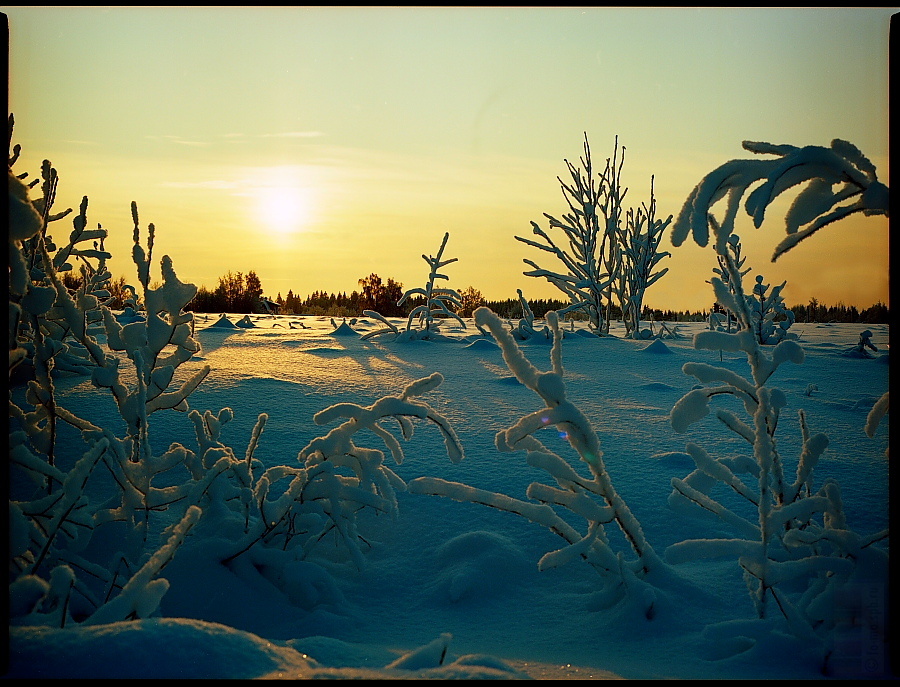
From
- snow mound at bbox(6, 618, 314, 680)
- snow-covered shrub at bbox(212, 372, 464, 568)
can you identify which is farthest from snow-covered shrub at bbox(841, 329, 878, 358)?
snow mound at bbox(6, 618, 314, 680)

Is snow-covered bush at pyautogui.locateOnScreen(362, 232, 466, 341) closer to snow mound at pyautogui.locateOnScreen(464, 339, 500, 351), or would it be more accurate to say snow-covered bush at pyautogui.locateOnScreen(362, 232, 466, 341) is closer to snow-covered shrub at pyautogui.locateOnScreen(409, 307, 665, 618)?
snow mound at pyautogui.locateOnScreen(464, 339, 500, 351)

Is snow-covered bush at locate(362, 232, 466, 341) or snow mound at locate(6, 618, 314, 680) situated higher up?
snow-covered bush at locate(362, 232, 466, 341)

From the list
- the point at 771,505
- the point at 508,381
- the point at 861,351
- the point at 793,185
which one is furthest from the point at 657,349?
the point at 793,185

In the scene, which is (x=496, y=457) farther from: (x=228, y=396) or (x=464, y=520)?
(x=228, y=396)

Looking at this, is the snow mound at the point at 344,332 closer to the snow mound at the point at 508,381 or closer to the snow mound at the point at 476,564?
the snow mound at the point at 508,381

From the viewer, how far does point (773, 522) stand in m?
1.23

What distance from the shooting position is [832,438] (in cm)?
247

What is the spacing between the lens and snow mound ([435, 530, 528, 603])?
1395mm

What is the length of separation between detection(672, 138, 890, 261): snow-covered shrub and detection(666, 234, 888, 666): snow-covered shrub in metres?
0.12

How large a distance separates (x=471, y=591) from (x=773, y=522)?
642 mm

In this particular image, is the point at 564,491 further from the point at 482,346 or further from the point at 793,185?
the point at 482,346

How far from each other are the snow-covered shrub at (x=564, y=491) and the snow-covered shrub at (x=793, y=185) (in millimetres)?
344

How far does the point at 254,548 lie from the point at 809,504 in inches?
48.0

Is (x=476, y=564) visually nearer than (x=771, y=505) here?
No
